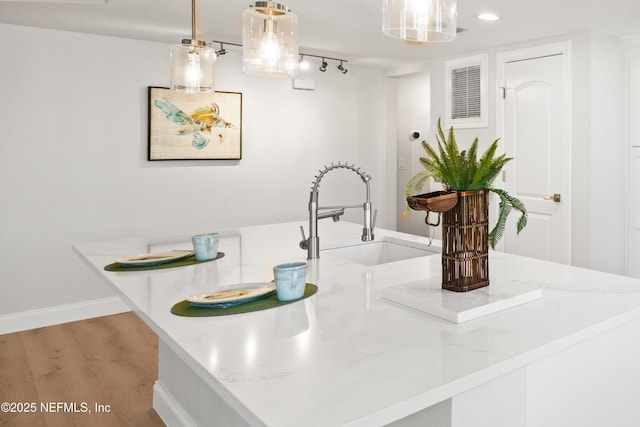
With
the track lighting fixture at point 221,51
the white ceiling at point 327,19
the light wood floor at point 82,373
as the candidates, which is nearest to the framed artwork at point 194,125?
the track lighting fixture at point 221,51

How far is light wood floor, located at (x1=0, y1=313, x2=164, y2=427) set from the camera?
252 centimetres

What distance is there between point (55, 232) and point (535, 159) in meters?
4.01

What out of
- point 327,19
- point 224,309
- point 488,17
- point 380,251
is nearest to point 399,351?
point 224,309

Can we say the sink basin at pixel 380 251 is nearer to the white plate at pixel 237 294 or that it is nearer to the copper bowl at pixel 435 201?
the white plate at pixel 237 294

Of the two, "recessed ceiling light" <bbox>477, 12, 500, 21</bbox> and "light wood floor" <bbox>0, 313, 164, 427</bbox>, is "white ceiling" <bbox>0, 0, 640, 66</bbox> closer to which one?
"recessed ceiling light" <bbox>477, 12, 500, 21</bbox>

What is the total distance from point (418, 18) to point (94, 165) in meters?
3.38

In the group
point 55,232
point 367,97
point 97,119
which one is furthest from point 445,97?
point 55,232

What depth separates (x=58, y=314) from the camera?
3.94 m

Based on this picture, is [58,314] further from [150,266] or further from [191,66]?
[191,66]

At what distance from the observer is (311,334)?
1227mm

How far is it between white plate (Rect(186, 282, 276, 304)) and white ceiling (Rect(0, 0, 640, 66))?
2.14 metres

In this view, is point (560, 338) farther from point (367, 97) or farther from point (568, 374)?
point (367, 97)

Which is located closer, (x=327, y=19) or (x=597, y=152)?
(x=327, y=19)

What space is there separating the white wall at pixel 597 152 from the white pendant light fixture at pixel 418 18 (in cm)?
308
